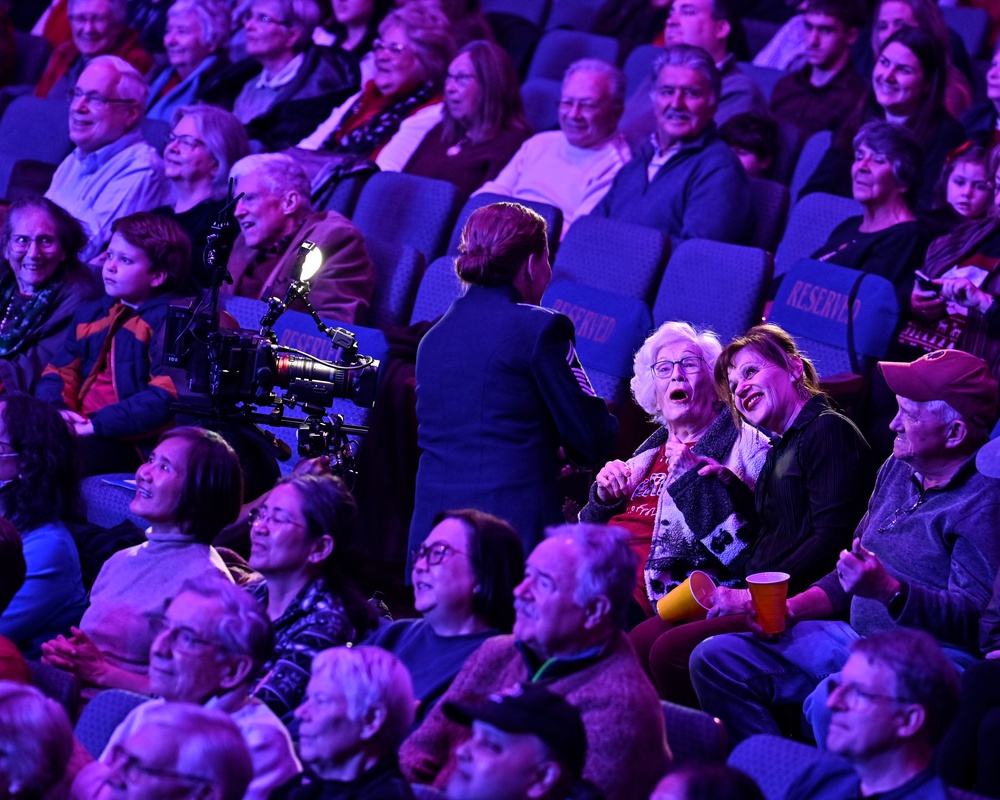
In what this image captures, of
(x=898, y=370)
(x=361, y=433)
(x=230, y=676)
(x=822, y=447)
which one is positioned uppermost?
(x=898, y=370)

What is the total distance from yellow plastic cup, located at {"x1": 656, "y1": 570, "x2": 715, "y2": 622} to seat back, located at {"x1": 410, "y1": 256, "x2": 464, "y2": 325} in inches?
64.7

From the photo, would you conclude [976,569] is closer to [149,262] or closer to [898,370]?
[898,370]

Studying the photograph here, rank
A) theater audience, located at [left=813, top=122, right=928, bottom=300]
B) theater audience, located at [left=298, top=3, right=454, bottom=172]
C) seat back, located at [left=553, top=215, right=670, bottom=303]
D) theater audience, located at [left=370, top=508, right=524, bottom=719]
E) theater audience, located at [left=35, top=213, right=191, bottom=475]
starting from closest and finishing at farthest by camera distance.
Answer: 1. theater audience, located at [left=370, top=508, right=524, bottom=719]
2. theater audience, located at [left=35, top=213, right=191, bottom=475]
3. theater audience, located at [left=813, top=122, right=928, bottom=300]
4. seat back, located at [left=553, top=215, right=670, bottom=303]
5. theater audience, located at [left=298, top=3, right=454, bottom=172]

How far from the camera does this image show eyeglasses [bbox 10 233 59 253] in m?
→ 4.59

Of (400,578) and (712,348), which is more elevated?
(712,348)

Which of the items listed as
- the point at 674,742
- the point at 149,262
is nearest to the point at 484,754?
the point at 674,742

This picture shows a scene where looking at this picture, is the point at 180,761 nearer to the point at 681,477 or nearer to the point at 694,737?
the point at 694,737

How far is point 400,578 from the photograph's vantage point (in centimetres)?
413

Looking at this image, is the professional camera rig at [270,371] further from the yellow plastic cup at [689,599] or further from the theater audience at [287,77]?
the theater audience at [287,77]

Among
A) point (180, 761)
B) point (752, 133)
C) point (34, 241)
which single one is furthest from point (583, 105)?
point (180, 761)

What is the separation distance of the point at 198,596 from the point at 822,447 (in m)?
1.27

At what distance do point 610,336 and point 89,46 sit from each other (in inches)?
132

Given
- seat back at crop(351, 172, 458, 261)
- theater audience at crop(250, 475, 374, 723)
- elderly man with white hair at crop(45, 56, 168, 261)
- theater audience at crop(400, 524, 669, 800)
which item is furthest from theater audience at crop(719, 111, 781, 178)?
theater audience at crop(400, 524, 669, 800)

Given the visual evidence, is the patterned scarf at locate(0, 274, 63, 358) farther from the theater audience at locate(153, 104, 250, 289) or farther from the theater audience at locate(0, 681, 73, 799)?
the theater audience at locate(0, 681, 73, 799)
